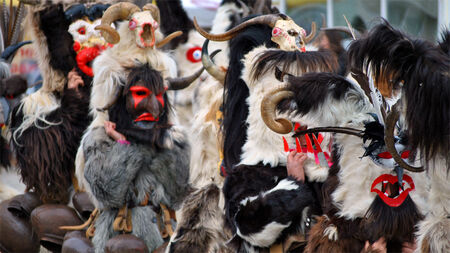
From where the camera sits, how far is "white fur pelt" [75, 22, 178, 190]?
5184mm

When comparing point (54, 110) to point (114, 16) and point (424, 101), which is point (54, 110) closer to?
point (114, 16)

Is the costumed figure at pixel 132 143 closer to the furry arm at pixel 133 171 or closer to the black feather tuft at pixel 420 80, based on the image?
the furry arm at pixel 133 171

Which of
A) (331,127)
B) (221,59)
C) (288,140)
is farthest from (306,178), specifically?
(221,59)

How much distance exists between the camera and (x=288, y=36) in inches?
163

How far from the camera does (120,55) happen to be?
5.29 metres

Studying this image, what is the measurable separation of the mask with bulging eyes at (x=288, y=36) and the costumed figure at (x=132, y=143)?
4.25 feet

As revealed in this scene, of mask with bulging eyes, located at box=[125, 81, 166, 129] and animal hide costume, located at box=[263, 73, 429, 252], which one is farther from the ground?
animal hide costume, located at box=[263, 73, 429, 252]

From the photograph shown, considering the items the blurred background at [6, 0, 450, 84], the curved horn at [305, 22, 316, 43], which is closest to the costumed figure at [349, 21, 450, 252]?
the curved horn at [305, 22, 316, 43]

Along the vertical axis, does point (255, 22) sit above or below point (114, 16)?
above

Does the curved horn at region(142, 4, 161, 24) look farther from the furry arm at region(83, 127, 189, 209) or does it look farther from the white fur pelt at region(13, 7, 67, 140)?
the white fur pelt at region(13, 7, 67, 140)

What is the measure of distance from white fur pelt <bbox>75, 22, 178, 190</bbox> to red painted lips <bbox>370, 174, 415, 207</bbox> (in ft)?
8.69

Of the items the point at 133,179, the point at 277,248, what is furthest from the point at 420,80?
the point at 133,179

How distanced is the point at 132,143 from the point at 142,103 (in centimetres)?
31

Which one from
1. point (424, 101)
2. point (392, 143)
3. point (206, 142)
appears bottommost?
point (206, 142)
